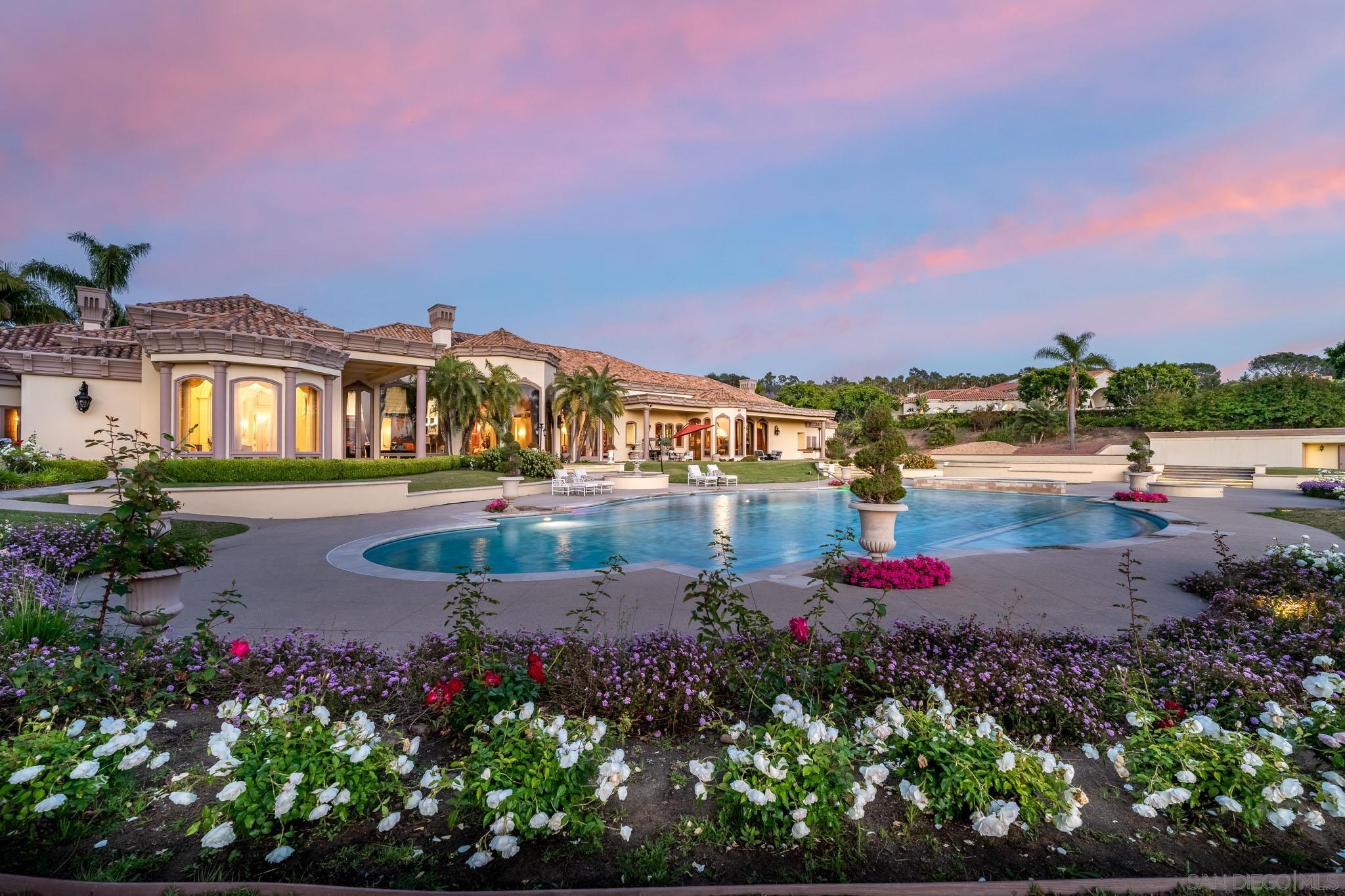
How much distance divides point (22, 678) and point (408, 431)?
29825 millimetres

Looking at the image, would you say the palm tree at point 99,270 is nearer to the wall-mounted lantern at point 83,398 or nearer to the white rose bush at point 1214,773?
the wall-mounted lantern at point 83,398

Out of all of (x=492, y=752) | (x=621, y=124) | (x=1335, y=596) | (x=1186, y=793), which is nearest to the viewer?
(x=1186, y=793)

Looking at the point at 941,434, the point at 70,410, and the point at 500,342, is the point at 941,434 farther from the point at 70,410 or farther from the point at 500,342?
the point at 70,410

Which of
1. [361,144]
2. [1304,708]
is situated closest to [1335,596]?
[1304,708]

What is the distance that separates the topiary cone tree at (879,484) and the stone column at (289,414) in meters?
16.0

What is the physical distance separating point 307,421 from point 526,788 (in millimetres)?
18724

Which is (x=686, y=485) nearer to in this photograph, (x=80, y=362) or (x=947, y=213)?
(x=947, y=213)

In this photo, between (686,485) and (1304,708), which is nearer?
(1304,708)

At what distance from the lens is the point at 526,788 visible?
7.05 ft

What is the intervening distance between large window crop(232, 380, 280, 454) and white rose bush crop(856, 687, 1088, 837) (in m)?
18.4

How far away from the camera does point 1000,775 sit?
222 centimetres

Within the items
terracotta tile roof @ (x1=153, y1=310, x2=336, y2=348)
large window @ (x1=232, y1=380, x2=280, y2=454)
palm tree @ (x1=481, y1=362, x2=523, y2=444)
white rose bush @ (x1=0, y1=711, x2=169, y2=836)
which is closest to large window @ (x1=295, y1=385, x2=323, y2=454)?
large window @ (x1=232, y1=380, x2=280, y2=454)

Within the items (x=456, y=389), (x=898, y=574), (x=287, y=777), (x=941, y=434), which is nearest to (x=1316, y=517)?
(x=898, y=574)

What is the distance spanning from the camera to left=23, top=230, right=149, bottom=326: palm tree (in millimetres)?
32688
